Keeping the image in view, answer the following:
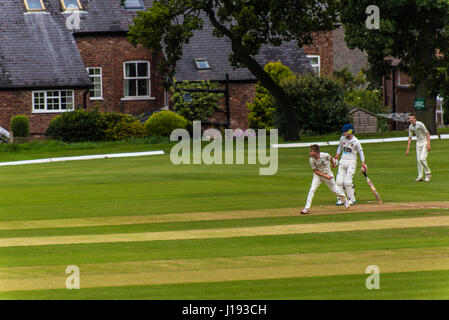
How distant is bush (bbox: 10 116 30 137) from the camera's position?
1905 inches

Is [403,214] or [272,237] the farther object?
[403,214]

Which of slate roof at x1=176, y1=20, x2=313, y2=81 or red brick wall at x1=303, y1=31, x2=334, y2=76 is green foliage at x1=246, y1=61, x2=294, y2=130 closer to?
slate roof at x1=176, y1=20, x2=313, y2=81

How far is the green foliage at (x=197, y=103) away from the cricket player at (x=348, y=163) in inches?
1275

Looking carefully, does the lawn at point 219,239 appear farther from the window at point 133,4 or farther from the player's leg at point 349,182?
the window at point 133,4

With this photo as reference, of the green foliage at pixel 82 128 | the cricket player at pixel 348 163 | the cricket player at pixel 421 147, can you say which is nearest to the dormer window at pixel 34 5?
the green foliage at pixel 82 128

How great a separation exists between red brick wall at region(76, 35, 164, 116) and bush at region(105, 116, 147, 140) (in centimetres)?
793

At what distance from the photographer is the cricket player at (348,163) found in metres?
21.1

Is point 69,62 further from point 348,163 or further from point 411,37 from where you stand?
point 348,163

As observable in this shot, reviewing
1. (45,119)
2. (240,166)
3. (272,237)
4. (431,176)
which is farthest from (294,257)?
(45,119)

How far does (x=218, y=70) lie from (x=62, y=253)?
41235 millimetres

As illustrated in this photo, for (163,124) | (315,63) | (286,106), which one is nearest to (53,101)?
(163,124)

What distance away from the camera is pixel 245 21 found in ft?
141
